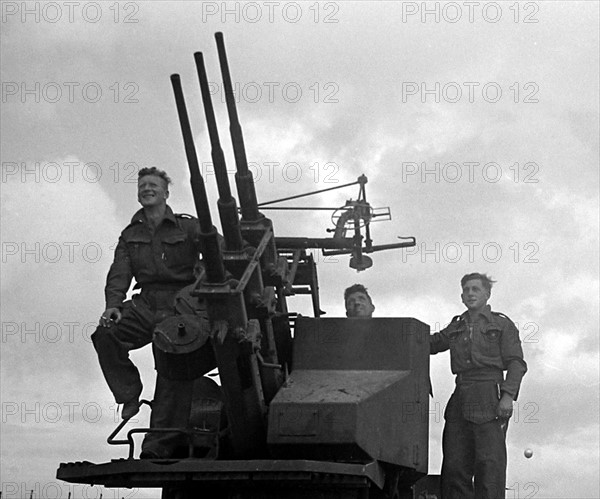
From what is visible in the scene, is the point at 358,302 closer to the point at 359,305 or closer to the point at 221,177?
the point at 359,305

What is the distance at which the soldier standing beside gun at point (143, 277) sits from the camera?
9.32 meters

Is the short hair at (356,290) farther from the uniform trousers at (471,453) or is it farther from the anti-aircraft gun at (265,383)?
the uniform trousers at (471,453)

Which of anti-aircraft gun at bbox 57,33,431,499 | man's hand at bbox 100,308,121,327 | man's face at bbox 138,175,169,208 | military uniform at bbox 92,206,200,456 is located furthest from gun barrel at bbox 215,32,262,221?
man's hand at bbox 100,308,121,327

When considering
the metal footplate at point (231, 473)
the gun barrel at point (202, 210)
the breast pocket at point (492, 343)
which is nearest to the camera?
the metal footplate at point (231, 473)

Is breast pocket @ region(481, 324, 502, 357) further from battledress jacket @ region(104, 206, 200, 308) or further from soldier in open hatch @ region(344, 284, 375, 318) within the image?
Result: battledress jacket @ region(104, 206, 200, 308)

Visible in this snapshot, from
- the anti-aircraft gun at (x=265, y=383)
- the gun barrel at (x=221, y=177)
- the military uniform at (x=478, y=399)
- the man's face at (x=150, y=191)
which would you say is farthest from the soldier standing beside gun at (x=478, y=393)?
the man's face at (x=150, y=191)

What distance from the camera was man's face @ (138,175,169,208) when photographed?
9.66 meters

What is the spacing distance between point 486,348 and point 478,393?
14.4 inches

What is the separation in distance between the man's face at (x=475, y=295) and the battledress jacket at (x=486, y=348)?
65 mm

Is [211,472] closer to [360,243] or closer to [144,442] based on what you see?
[144,442]

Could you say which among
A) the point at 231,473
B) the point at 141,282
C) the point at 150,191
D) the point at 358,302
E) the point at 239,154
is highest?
the point at 150,191

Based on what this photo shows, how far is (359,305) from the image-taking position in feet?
32.5

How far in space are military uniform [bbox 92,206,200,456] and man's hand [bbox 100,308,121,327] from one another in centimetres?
4

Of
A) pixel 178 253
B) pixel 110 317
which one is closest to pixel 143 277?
pixel 178 253
